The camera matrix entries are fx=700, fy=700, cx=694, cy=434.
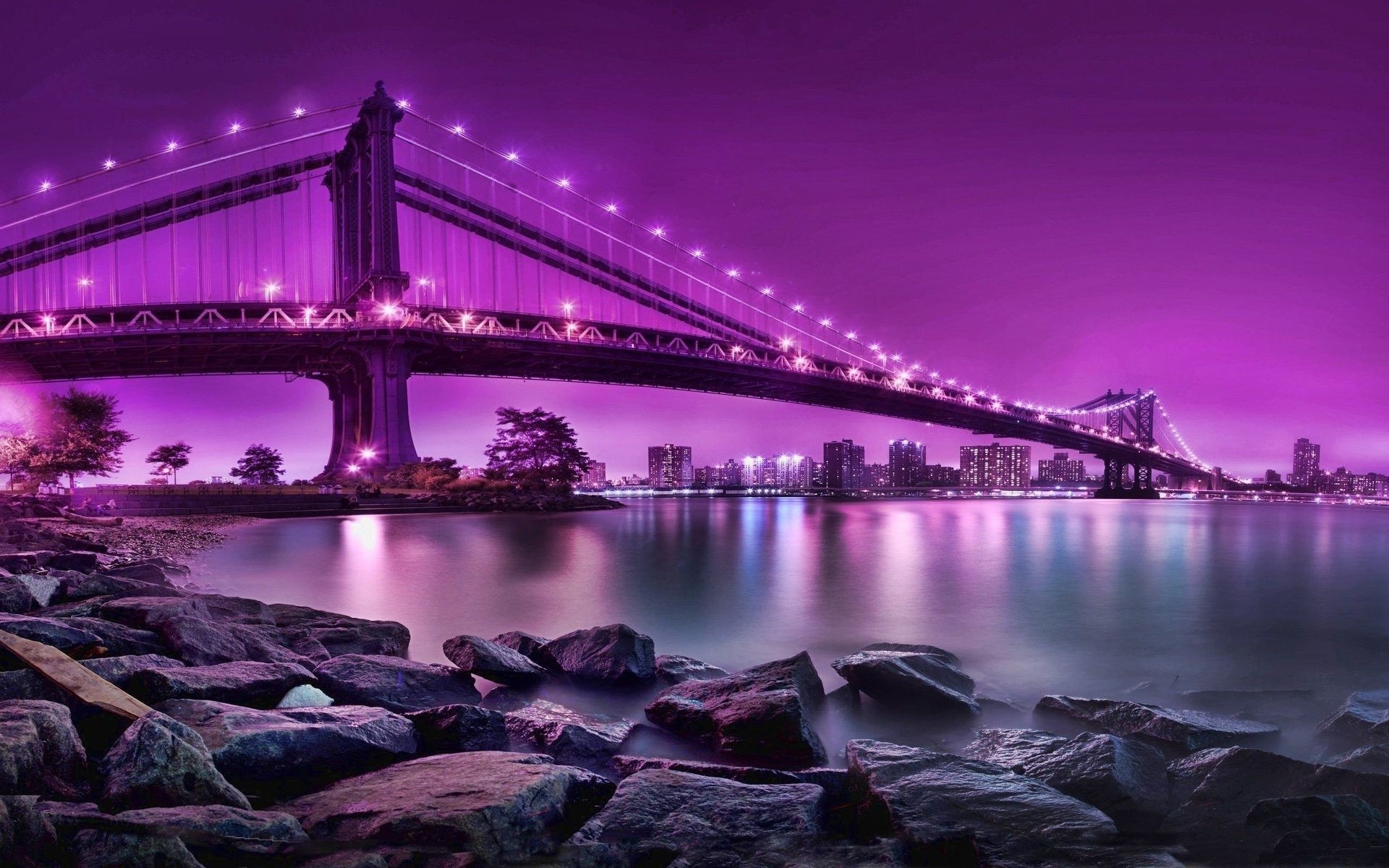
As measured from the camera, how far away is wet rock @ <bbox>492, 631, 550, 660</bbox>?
619 cm

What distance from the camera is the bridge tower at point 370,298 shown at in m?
37.2

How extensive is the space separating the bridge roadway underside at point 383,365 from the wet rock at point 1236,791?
124 ft

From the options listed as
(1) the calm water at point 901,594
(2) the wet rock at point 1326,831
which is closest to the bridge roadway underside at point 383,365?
(1) the calm water at point 901,594

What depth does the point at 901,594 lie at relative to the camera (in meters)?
12.9

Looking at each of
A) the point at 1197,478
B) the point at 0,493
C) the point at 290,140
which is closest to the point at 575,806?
the point at 0,493

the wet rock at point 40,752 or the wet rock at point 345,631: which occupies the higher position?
the wet rock at point 40,752

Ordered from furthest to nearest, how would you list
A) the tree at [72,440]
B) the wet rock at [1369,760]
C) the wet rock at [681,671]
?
the tree at [72,440], the wet rock at [681,671], the wet rock at [1369,760]

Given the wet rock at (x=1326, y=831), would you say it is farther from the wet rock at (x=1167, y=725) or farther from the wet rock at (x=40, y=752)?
the wet rock at (x=40, y=752)

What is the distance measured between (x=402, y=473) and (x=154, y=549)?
21454 mm

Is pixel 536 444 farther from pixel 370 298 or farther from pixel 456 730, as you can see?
pixel 456 730

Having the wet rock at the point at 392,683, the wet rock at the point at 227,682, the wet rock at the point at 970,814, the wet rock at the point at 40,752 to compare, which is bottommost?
the wet rock at the point at 970,814

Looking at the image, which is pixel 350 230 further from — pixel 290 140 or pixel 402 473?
pixel 402 473

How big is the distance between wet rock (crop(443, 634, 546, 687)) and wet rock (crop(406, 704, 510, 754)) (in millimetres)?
1560

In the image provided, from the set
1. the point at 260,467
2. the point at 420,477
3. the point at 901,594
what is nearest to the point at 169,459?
the point at 260,467
